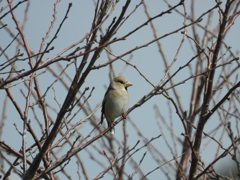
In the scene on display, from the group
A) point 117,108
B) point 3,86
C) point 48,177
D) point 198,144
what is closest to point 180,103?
point 117,108

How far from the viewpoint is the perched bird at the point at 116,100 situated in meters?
6.03

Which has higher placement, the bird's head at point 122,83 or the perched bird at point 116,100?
the bird's head at point 122,83

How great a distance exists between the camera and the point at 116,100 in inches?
238

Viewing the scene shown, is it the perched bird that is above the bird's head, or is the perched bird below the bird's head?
below

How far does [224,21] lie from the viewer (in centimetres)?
313

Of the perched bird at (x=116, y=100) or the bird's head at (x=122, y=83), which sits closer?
the perched bird at (x=116, y=100)

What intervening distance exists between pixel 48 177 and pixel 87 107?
2.16 metres

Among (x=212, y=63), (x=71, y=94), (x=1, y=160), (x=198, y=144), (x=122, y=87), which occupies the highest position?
(x=122, y=87)

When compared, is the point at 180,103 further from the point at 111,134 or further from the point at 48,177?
the point at 48,177

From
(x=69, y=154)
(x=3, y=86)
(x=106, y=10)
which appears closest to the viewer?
(x=3, y=86)

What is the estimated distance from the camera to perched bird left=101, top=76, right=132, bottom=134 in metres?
6.03

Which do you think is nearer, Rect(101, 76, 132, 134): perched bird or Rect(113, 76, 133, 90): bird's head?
Rect(101, 76, 132, 134): perched bird

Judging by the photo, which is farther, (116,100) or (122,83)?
(122,83)

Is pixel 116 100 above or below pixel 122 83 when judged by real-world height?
below
